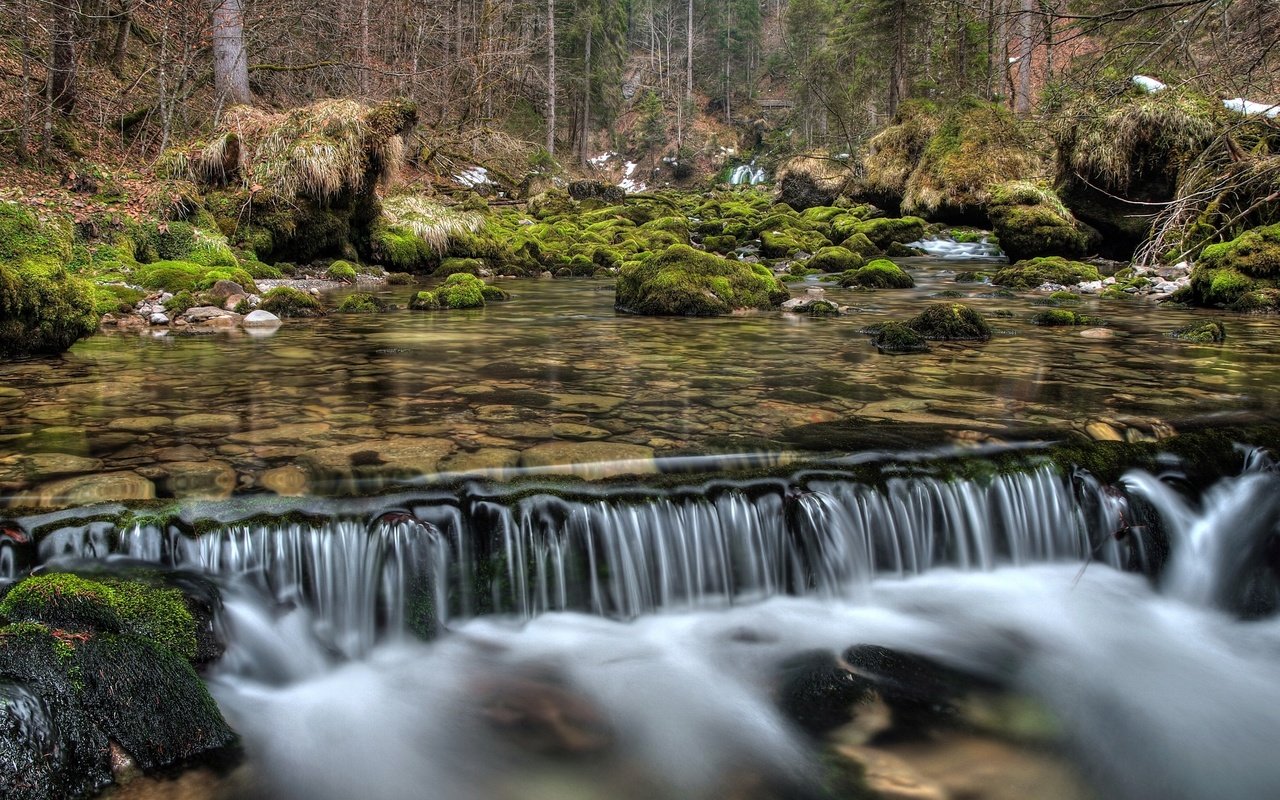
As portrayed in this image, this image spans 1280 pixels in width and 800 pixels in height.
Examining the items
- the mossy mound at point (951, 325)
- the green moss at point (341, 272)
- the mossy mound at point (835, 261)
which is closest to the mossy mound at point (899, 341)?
the mossy mound at point (951, 325)

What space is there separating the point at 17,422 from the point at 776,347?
5284 mm

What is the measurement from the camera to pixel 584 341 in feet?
24.0

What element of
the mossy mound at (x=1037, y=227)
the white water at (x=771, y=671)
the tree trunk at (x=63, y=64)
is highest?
the tree trunk at (x=63, y=64)

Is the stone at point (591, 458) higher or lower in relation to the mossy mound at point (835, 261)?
lower

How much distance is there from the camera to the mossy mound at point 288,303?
9008 millimetres

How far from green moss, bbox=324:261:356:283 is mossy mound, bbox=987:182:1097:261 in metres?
11.9

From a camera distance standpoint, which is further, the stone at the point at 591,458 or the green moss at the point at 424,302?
the green moss at the point at 424,302

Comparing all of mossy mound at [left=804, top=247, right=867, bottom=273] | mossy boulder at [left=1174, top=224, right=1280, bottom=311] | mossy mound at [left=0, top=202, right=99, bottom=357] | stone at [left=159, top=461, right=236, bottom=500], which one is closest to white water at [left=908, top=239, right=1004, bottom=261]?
mossy mound at [left=804, top=247, right=867, bottom=273]

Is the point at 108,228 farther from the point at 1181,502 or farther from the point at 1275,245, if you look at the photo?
the point at 1275,245

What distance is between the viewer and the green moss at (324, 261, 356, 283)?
511 inches

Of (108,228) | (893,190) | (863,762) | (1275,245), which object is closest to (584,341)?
(863,762)

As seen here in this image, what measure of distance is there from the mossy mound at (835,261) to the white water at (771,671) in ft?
39.8

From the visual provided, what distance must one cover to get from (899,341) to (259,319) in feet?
20.7

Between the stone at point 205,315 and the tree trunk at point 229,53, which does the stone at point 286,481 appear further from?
the tree trunk at point 229,53
